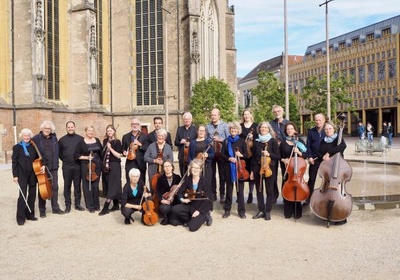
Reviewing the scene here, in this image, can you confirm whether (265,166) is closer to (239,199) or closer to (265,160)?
(265,160)

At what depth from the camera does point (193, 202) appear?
718cm

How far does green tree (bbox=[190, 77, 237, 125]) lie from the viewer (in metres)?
27.3

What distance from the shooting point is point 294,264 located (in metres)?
5.08

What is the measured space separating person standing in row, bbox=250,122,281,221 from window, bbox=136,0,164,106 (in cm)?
2332

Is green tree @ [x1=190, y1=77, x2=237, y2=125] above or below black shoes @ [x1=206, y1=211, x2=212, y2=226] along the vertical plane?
above

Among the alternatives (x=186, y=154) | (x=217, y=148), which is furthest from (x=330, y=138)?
(x=186, y=154)

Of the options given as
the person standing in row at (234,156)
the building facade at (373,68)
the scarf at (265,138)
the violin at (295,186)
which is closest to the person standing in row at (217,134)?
the person standing in row at (234,156)

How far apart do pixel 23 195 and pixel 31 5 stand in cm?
1839

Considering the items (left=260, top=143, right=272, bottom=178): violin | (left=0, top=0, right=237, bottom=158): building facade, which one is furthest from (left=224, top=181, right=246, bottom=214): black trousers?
(left=0, top=0, right=237, bottom=158): building facade

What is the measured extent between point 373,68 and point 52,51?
46153 millimetres

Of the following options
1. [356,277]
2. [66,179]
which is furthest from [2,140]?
[356,277]

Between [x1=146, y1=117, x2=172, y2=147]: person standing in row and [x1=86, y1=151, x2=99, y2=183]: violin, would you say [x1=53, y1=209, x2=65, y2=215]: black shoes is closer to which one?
[x1=86, y1=151, x2=99, y2=183]: violin

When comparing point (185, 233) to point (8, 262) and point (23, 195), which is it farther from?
point (23, 195)

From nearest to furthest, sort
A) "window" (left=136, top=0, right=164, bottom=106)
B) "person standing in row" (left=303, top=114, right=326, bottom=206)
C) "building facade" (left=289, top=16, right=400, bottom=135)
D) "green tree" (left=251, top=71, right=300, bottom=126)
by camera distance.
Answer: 1. "person standing in row" (left=303, top=114, right=326, bottom=206)
2. "window" (left=136, top=0, right=164, bottom=106)
3. "green tree" (left=251, top=71, right=300, bottom=126)
4. "building facade" (left=289, top=16, right=400, bottom=135)
